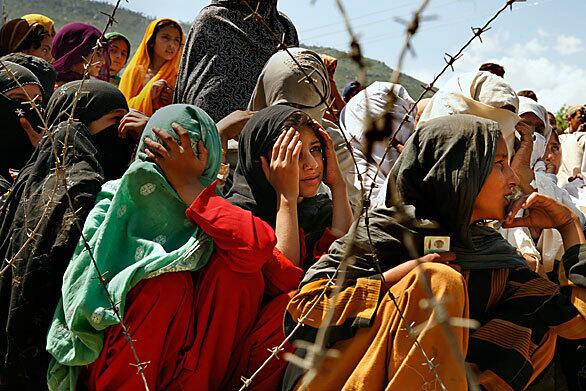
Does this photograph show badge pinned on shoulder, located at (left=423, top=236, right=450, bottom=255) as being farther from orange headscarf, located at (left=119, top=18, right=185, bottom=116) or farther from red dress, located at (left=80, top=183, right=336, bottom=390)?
orange headscarf, located at (left=119, top=18, right=185, bottom=116)

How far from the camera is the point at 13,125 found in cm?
446

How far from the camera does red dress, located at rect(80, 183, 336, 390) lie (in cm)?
295

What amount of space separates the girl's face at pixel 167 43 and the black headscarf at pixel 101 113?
2344mm

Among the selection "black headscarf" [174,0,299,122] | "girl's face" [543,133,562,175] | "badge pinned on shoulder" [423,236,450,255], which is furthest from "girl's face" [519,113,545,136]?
"badge pinned on shoulder" [423,236,450,255]

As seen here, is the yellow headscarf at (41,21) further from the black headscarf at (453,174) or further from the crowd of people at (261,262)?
the black headscarf at (453,174)

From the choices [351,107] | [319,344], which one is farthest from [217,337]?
[351,107]

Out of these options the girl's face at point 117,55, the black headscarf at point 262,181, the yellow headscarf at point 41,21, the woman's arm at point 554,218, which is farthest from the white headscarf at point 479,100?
the girl's face at point 117,55

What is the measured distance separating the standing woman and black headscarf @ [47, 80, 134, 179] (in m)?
2.43

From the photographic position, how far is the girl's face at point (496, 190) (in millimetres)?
2943

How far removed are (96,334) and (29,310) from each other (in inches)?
15.3

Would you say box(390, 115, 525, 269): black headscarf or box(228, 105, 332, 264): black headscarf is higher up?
box(390, 115, 525, 269): black headscarf

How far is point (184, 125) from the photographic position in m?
3.37

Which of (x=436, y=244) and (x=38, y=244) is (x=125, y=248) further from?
(x=436, y=244)

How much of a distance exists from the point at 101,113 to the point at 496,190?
1.86 meters
